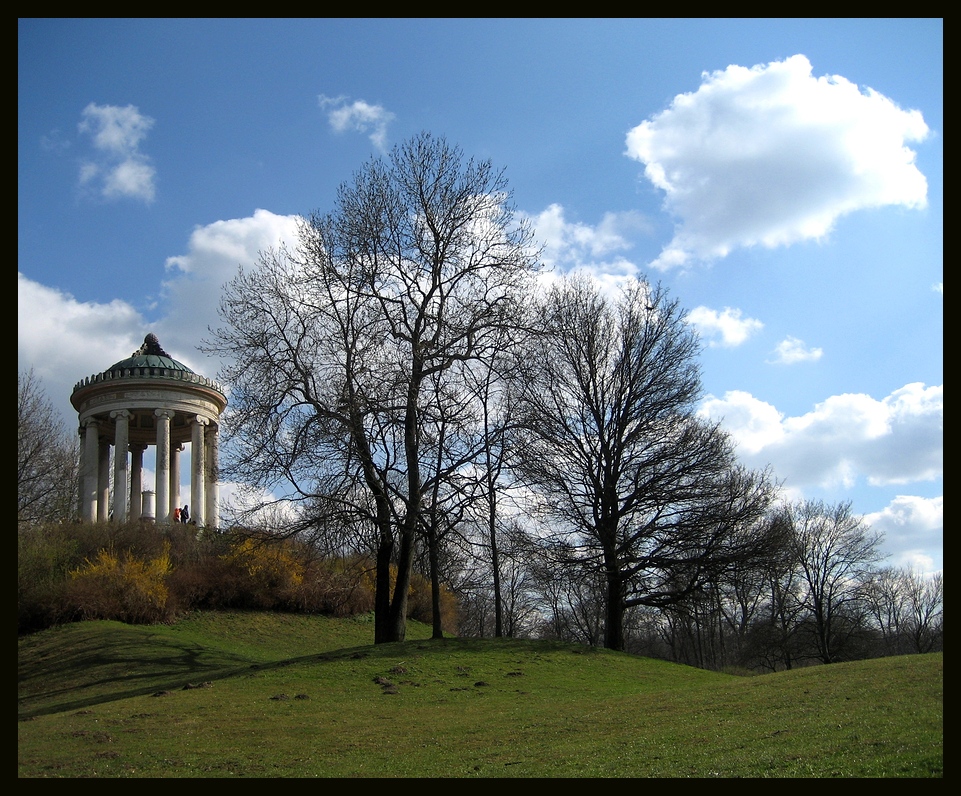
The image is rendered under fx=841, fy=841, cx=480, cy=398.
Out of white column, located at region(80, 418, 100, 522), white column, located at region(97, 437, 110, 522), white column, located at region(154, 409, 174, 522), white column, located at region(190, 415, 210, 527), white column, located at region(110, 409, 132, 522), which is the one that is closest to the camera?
white column, located at region(110, 409, 132, 522)

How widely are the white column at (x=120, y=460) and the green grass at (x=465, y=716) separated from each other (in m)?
17.8

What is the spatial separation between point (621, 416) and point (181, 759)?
2215 centimetres

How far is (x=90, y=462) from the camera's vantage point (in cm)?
4453

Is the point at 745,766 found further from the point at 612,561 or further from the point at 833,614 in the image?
the point at 833,614

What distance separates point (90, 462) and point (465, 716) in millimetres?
35565

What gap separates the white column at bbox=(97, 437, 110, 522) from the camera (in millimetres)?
46250

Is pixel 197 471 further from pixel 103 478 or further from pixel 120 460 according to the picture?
pixel 103 478

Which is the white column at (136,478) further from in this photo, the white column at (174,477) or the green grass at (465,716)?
the green grass at (465,716)

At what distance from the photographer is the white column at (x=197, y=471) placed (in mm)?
45031

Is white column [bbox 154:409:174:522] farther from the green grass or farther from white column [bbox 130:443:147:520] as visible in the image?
the green grass

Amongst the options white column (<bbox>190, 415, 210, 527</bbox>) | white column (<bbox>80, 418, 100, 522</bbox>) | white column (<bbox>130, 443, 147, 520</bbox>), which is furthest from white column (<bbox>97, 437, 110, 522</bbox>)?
white column (<bbox>190, 415, 210, 527</bbox>)

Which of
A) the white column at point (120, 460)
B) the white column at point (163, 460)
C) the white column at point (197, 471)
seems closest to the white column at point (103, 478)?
the white column at point (120, 460)

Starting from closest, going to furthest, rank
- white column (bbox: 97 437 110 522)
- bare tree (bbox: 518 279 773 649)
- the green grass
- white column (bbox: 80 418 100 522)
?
1. the green grass
2. bare tree (bbox: 518 279 773 649)
3. white column (bbox: 80 418 100 522)
4. white column (bbox: 97 437 110 522)

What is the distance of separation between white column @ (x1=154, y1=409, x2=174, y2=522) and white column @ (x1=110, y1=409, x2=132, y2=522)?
1588mm
